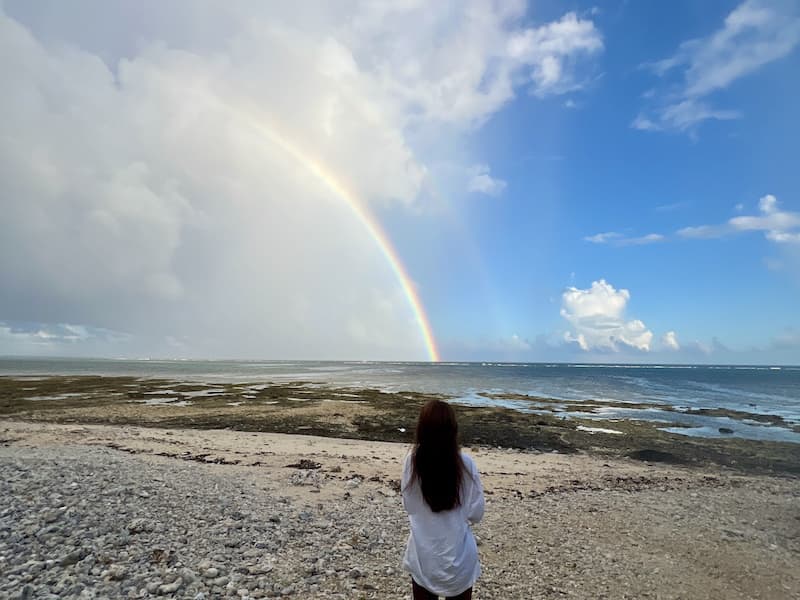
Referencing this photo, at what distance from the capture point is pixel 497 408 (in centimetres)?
4144

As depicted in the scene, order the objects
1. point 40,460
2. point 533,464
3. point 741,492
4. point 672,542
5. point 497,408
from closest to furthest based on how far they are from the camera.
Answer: point 672,542
point 40,460
point 741,492
point 533,464
point 497,408

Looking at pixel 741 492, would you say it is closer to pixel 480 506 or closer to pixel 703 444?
pixel 703 444

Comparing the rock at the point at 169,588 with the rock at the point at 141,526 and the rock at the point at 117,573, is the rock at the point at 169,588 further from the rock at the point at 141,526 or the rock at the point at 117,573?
the rock at the point at 141,526

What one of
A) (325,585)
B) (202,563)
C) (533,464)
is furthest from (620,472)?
(202,563)

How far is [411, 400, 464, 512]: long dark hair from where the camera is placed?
13.7ft

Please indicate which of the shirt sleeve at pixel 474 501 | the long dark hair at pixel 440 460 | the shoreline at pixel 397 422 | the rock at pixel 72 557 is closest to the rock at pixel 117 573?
the rock at pixel 72 557

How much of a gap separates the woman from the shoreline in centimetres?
2229

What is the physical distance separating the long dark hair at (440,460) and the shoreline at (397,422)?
22.6 metres

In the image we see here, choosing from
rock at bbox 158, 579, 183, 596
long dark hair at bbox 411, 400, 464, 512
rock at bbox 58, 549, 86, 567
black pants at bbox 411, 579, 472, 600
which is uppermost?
long dark hair at bbox 411, 400, 464, 512

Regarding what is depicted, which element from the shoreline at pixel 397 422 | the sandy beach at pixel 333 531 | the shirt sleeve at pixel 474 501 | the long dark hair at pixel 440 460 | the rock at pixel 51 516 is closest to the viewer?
the long dark hair at pixel 440 460

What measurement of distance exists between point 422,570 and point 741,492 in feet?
58.5

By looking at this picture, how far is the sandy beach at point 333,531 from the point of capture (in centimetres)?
773

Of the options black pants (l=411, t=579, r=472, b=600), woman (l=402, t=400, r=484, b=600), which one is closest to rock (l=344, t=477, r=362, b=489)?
black pants (l=411, t=579, r=472, b=600)

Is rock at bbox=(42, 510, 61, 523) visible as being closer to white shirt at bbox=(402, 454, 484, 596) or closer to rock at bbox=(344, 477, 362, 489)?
rock at bbox=(344, 477, 362, 489)
